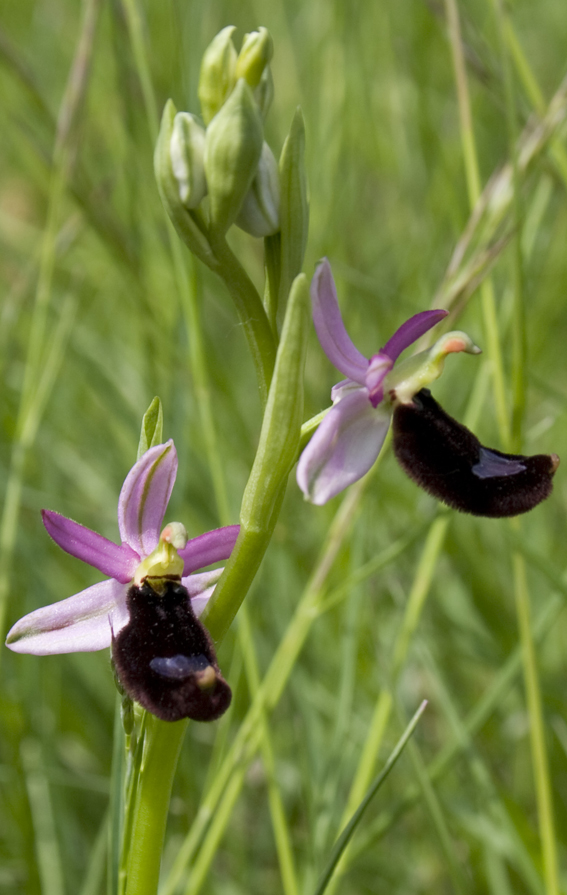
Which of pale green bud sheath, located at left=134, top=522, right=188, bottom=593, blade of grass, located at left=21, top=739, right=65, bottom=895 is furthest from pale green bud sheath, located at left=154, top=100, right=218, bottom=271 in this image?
blade of grass, located at left=21, top=739, right=65, bottom=895

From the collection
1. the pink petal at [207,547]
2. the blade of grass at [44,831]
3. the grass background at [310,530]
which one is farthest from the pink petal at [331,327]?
the blade of grass at [44,831]

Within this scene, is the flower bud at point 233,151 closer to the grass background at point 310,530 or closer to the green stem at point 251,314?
the green stem at point 251,314

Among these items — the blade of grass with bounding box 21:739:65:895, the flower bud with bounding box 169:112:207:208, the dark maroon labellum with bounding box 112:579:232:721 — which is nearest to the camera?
the dark maroon labellum with bounding box 112:579:232:721

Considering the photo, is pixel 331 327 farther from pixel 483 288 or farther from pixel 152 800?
pixel 483 288

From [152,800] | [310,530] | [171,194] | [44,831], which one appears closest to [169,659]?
[152,800]

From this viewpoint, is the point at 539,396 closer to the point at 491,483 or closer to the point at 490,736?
the point at 490,736

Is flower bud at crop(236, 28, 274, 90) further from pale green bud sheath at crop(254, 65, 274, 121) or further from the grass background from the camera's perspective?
the grass background
